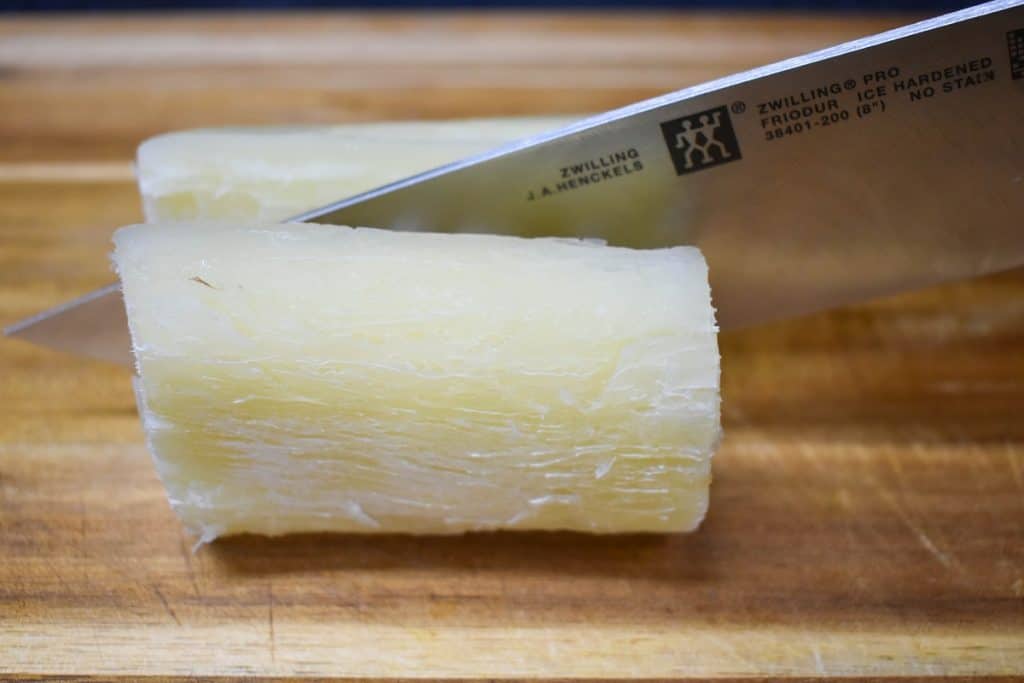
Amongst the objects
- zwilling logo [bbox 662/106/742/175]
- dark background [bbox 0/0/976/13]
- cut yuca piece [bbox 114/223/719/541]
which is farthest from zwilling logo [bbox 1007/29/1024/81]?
dark background [bbox 0/0/976/13]

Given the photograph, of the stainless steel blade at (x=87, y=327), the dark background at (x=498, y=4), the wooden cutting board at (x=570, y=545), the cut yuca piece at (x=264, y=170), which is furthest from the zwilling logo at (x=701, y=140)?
the dark background at (x=498, y=4)

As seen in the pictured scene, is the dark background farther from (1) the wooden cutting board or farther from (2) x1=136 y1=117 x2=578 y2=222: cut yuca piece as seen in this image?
(2) x1=136 y1=117 x2=578 y2=222: cut yuca piece

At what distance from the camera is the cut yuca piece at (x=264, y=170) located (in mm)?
1416

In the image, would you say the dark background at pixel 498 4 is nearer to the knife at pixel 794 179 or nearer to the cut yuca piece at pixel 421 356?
the knife at pixel 794 179

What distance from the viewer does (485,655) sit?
1.31m

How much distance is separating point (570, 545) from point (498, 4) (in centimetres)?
146

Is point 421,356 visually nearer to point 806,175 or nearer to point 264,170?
point 264,170

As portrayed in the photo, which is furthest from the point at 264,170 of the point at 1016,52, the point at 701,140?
the point at 1016,52

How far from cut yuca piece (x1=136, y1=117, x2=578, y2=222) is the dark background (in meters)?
1.01

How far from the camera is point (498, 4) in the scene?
2355 mm

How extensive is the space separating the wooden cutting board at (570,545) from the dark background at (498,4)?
1.76 ft

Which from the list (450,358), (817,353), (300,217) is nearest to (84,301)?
(300,217)

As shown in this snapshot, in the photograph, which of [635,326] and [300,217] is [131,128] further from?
[635,326]

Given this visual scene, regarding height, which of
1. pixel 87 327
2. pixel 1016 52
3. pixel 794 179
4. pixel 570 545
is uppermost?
pixel 1016 52
